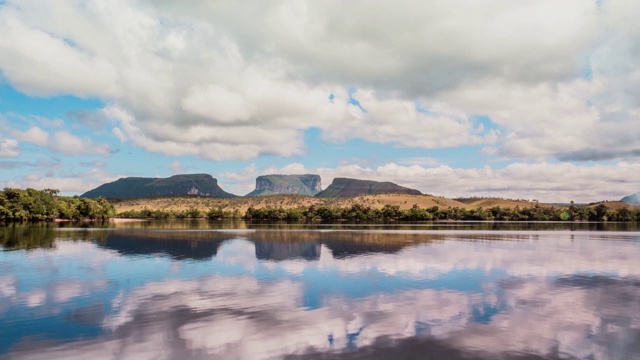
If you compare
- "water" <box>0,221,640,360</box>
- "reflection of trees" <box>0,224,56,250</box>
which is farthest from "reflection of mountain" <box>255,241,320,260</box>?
"reflection of trees" <box>0,224,56,250</box>

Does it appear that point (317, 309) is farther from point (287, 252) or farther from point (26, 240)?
point (26, 240)

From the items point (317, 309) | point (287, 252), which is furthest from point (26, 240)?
point (317, 309)

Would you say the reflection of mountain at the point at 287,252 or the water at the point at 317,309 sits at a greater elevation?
the reflection of mountain at the point at 287,252

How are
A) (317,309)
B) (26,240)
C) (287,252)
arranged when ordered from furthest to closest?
1. (26,240)
2. (287,252)
3. (317,309)

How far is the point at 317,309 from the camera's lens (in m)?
34.4

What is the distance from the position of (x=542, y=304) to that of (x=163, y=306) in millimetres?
31212

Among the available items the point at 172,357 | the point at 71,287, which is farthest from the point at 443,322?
the point at 71,287

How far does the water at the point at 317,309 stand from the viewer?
25172mm

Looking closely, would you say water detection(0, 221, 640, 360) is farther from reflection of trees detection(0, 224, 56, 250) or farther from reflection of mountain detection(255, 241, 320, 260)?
reflection of trees detection(0, 224, 56, 250)

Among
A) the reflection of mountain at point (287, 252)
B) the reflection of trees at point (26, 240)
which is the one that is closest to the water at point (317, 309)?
the reflection of mountain at point (287, 252)

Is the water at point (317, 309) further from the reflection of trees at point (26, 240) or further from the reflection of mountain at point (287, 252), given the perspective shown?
the reflection of trees at point (26, 240)

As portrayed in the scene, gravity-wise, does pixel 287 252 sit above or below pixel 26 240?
below

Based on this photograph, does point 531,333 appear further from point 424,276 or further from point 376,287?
point 424,276

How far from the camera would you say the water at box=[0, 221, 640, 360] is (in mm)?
25172
